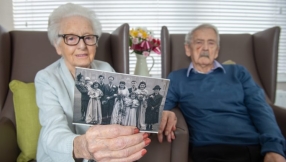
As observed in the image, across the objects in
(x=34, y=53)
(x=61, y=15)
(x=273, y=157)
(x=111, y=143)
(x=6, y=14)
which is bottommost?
(x=273, y=157)

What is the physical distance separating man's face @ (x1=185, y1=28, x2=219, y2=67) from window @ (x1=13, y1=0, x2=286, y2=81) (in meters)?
0.61

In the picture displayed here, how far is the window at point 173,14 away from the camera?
181cm

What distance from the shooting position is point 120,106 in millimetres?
638

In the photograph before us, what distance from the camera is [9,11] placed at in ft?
5.69

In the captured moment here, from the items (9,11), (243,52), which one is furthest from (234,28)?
(9,11)

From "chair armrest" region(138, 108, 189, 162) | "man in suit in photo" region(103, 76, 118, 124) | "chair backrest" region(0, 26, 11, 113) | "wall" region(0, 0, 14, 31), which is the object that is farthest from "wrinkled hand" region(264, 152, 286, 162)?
"wall" region(0, 0, 14, 31)

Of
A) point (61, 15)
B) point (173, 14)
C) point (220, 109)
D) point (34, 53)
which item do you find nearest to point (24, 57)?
point (34, 53)

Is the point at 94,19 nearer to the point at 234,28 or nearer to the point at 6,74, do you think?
the point at 6,74

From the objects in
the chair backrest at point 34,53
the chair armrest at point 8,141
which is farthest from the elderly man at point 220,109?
the chair armrest at point 8,141

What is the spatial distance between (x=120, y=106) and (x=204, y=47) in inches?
32.9

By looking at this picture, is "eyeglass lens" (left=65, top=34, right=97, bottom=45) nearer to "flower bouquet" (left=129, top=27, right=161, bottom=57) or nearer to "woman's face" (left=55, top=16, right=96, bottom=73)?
"woman's face" (left=55, top=16, right=96, bottom=73)

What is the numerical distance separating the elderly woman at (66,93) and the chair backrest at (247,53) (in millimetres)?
584

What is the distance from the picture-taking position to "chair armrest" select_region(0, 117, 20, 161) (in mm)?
937

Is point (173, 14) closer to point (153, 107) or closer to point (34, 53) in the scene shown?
point (34, 53)
